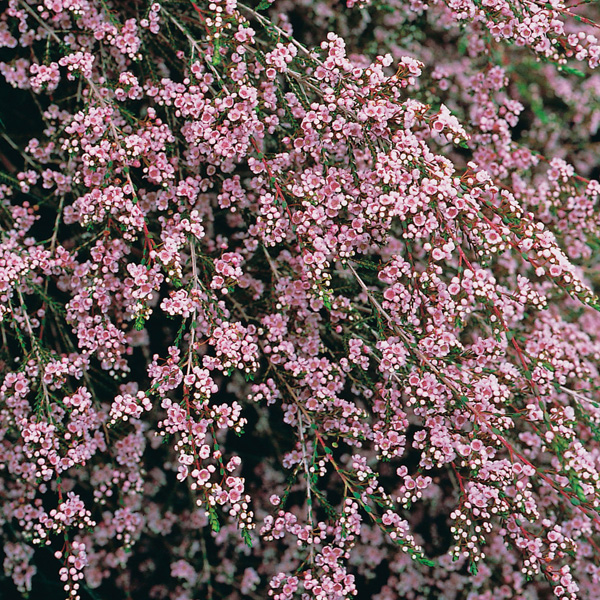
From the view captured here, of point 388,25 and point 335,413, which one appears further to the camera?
point 388,25

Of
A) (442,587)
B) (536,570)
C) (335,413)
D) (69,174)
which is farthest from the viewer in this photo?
(442,587)

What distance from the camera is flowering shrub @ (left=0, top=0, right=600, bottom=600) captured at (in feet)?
6.48

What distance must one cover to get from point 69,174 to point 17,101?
0.93 meters

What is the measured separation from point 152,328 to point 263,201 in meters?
1.50

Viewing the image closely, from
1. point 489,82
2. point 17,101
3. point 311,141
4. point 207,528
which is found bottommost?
point 207,528

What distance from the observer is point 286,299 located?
7.53 feet

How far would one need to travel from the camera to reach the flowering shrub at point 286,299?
6.48 feet

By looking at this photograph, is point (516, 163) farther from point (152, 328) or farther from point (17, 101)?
point (17, 101)

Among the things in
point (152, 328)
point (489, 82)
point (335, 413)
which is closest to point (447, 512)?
point (335, 413)

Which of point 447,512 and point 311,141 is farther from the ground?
point 311,141

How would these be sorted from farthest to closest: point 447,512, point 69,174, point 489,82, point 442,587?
1. point 447,512
2. point 442,587
3. point 489,82
4. point 69,174

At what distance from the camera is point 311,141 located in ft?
6.88

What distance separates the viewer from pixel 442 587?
3186mm

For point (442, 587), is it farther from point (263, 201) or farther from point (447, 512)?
point (263, 201)
